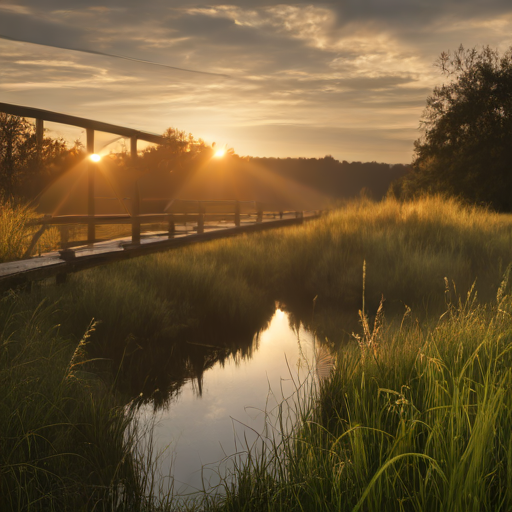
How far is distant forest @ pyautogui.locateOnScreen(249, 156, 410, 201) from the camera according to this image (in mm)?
94625

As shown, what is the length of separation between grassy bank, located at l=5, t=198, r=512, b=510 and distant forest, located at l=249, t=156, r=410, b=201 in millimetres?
82583

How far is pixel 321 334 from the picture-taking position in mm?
6594

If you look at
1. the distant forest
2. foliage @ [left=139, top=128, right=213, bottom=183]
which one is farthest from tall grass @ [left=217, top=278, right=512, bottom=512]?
the distant forest

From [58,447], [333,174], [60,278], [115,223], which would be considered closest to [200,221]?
[115,223]

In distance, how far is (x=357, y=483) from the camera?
2.18m

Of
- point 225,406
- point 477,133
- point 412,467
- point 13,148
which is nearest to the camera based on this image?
point 412,467

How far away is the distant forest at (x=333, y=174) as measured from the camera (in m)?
94.6

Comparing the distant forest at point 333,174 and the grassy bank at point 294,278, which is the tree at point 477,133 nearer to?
the grassy bank at point 294,278

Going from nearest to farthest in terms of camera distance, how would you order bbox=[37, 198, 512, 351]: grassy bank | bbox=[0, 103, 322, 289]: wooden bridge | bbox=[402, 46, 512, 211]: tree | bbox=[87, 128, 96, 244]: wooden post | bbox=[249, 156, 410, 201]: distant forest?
bbox=[0, 103, 322, 289]: wooden bridge → bbox=[37, 198, 512, 351]: grassy bank → bbox=[87, 128, 96, 244]: wooden post → bbox=[402, 46, 512, 211]: tree → bbox=[249, 156, 410, 201]: distant forest

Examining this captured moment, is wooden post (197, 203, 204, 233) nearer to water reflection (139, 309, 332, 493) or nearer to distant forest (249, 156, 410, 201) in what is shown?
water reflection (139, 309, 332, 493)

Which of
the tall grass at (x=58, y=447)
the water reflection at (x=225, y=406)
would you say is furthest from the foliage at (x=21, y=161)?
the tall grass at (x=58, y=447)

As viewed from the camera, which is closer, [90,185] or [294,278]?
[294,278]

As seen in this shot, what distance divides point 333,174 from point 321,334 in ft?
313

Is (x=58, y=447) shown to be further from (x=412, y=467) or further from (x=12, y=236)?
(x=12, y=236)
